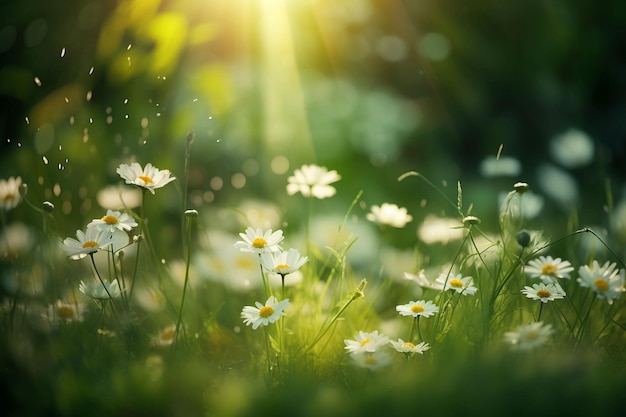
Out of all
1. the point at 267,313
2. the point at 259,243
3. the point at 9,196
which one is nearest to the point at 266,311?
the point at 267,313

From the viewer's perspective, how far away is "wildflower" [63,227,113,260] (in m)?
1.21

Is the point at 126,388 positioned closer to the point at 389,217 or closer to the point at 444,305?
the point at 444,305

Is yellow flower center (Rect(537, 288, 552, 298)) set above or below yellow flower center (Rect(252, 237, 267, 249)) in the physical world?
below

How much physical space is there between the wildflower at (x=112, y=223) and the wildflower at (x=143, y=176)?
0.07 meters

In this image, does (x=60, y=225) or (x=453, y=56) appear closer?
(x=60, y=225)

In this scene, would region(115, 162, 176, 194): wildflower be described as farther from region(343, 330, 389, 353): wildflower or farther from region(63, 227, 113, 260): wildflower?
region(343, 330, 389, 353): wildflower

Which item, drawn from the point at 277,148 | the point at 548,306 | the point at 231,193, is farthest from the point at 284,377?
the point at 277,148

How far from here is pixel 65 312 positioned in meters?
1.34

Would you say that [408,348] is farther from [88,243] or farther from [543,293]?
[88,243]

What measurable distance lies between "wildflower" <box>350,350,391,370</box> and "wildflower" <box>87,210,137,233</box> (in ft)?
1.55

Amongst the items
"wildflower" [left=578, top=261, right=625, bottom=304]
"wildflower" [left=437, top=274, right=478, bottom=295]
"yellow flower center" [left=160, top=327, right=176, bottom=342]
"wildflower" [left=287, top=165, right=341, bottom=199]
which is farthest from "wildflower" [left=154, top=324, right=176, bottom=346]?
"wildflower" [left=578, top=261, right=625, bottom=304]

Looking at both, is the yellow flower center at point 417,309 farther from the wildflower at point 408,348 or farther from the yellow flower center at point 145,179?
the yellow flower center at point 145,179

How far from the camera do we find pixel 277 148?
304cm

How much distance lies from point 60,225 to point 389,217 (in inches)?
33.1
